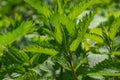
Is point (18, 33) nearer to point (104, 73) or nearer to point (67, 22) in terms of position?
point (67, 22)

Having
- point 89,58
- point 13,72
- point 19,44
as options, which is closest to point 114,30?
point 89,58

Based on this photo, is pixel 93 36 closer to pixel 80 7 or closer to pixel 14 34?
pixel 80 7

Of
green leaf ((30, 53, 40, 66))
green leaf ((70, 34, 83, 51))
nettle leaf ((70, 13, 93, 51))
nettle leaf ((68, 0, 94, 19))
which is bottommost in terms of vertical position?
green leaf ((30, 53, 40, 66))

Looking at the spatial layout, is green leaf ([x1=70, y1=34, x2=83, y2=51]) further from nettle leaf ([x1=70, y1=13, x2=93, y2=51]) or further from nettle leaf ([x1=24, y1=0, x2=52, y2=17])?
nettle leaf ([x1=24, y1=0, x2=52, y2=17])

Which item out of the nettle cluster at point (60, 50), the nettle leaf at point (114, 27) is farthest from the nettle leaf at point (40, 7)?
the nettle leaf at point (114, 27)

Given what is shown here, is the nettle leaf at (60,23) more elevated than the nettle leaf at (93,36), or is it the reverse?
the nettle leaf at (60,23)

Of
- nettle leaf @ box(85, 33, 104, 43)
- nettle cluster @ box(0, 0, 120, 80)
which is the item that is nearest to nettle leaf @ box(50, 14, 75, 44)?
nettle cluster @ box(0, 0, 120, 80)

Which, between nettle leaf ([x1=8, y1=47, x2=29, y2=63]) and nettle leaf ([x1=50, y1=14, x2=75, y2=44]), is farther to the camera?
nettle leaf ([x1=8, y1=47, x2=29, y2=63])

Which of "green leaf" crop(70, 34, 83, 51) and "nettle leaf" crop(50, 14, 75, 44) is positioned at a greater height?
"nettle leaf" crop(50, 14, 75, 44)

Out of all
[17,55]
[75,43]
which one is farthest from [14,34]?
[75,43]

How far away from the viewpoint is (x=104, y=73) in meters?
1.07

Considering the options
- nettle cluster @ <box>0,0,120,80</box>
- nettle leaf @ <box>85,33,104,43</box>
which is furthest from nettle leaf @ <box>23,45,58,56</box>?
nettle leaf @ <box>85,33,104,43</box>

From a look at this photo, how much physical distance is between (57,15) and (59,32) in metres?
0.07

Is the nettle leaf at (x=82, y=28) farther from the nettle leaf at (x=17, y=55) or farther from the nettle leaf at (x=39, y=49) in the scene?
the nettle leaf at (x=17, y=55)
